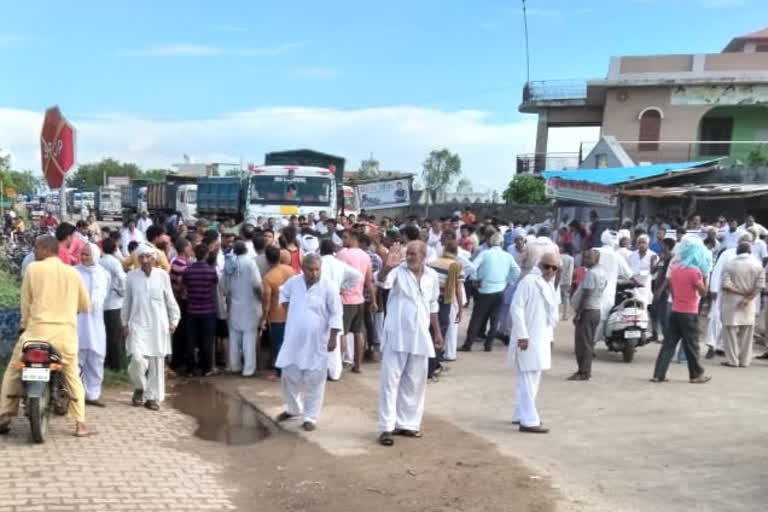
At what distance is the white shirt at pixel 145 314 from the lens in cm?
715

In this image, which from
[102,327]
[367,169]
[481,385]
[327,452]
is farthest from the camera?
[367,169]

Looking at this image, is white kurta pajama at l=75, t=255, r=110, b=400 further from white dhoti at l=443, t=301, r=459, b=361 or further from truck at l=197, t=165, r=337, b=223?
truck at l=197, t=165, r=337, b=223

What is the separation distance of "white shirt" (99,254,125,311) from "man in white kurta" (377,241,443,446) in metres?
3.09

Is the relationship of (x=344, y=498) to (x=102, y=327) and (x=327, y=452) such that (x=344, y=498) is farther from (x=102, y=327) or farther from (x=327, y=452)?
(x=102, y=327)

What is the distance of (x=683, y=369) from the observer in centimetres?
980

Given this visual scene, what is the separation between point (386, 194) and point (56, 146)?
24.1 m

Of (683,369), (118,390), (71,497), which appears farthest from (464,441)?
(683,369)

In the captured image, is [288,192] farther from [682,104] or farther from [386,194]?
[682,104]

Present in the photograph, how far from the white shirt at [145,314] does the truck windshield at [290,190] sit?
12816mm

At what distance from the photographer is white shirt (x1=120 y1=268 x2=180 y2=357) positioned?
7.15m

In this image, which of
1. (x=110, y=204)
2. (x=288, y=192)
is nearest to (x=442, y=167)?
Result: (x=110, y=204)

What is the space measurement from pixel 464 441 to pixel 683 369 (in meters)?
4.54

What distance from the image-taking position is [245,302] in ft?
29.3

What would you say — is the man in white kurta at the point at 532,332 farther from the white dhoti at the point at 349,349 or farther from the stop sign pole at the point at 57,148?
the stop sign pole at the point at 57,148
